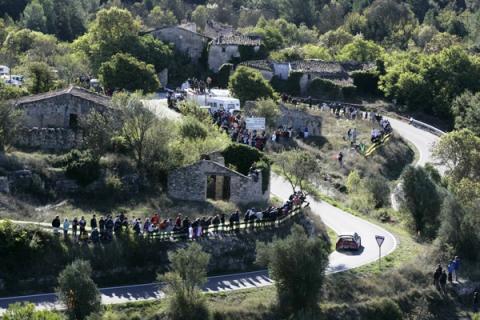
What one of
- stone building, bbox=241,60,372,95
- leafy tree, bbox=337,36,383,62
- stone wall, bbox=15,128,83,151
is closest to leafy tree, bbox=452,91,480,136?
stone building, bbox=241,60,372,95

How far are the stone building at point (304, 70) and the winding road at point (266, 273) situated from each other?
3920 centimetres

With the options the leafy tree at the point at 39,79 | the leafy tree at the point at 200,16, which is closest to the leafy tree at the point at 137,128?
the leafy tree at the point at 39,79

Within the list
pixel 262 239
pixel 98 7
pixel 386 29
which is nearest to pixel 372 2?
pixel 386 29

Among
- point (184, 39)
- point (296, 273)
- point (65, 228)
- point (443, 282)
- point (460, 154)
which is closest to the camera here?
point (296, 273)

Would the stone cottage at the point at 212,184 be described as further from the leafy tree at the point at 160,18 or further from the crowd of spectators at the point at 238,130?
the leafy tree at the point at 160,18

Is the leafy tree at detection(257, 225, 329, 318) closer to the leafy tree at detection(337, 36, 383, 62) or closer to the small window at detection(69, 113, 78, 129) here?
the small window at detection(69, 113, 78, 129)

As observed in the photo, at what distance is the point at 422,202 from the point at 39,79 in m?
31.2

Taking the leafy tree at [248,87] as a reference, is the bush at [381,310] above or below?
above

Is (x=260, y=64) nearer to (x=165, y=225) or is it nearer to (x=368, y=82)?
(x=368, y=82)

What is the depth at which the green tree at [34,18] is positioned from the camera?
430ft

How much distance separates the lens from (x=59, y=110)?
65625mm

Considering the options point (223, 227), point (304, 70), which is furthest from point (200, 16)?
point (223, 227)

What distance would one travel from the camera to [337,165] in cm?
7994

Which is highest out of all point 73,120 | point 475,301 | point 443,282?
point 73,120
